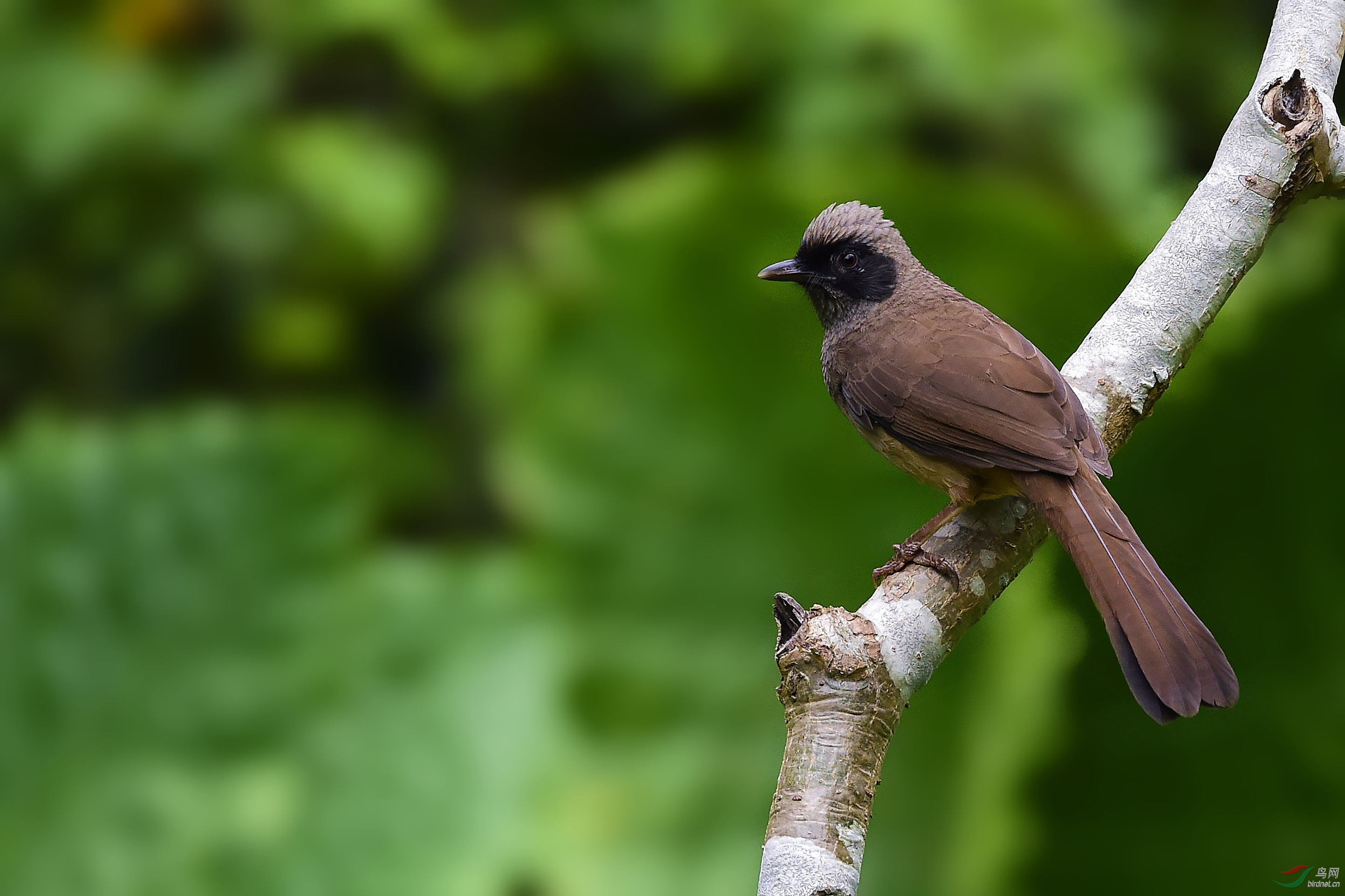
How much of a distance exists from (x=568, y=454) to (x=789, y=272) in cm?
112

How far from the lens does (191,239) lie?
427cm

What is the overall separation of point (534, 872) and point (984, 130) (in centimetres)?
234

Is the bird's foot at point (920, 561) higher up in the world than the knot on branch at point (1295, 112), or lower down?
lower down

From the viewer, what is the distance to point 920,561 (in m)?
1.91

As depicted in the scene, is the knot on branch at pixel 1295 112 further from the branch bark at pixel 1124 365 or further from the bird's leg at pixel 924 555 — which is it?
the bird's leg at pixel 924 555

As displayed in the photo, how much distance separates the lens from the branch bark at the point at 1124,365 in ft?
5.58

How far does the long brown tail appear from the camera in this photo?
5.65 ft

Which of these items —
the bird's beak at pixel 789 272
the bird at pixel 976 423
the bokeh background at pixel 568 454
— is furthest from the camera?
the bokeh background at pixel 568 454

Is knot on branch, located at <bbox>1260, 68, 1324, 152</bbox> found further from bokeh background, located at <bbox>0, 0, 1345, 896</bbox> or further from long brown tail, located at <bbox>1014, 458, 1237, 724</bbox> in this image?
bokeh background, located at <bbox>0, 0, 1345, 896</bbox>

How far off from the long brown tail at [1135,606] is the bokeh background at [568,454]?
2.92 ft

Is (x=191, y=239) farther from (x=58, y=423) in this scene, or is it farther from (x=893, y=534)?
(x=893, y=534)

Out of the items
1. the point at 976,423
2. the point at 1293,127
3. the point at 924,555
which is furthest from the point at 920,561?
the point at 1293,127

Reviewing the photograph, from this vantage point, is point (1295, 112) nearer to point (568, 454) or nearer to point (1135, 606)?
point (1135, 606)

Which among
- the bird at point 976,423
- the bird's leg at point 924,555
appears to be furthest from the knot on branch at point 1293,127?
the bird's leg at point 924,555
